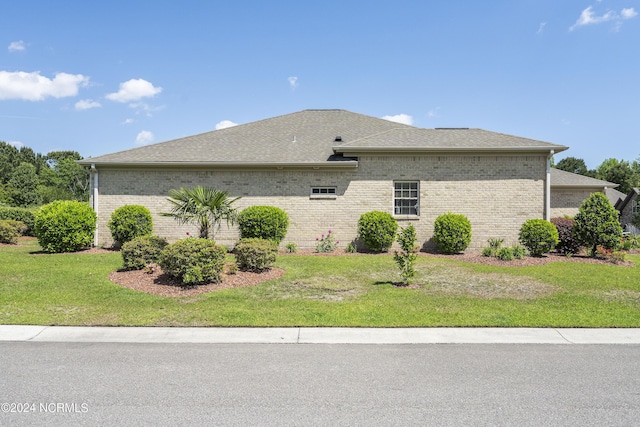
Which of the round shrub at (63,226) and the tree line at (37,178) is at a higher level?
the tree line at (37,178)

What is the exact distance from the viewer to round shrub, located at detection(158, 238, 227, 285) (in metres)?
→ 9.70

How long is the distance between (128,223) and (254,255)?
7157mm

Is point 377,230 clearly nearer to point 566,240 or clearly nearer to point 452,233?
point 452,233

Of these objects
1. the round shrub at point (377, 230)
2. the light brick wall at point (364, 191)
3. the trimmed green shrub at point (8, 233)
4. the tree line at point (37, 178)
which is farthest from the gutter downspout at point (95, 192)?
the tree line at point (37, 178)

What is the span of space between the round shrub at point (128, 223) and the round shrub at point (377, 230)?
839 centimetres

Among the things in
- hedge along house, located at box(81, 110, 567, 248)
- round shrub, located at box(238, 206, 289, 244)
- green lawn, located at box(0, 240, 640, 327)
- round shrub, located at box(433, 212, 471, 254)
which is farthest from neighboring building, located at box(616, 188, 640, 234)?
round shrub, located at box(238, 206, 289, 244)

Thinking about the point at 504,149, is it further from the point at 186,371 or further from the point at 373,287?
the point at 186,371

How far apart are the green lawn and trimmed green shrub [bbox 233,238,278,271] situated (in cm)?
73

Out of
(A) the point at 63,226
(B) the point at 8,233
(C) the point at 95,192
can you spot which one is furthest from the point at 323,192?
(B) the point at 8,233

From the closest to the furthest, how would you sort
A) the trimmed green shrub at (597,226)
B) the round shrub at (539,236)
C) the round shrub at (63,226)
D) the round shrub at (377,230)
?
the round shrub at (63,226) → the trimmed green shrub at (597,226) → the round shrub at (539,236) → the round shrub at (377,230)

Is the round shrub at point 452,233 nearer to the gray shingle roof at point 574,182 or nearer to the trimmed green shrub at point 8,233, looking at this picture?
the gray shingle roof at point 574,182

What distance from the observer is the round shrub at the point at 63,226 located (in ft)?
48.0

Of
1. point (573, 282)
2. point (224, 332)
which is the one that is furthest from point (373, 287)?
point (573, 282)

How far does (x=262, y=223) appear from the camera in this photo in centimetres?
1576
